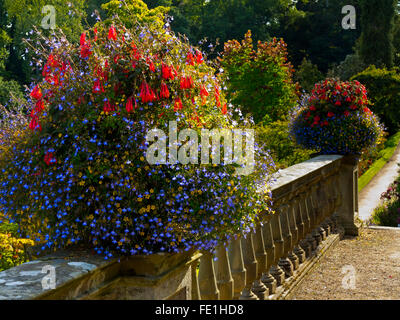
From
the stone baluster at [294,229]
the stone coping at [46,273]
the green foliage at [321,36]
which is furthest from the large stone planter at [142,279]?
the green foliage at [321,36]

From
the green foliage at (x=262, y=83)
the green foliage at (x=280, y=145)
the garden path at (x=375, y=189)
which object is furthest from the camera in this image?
the green foliage at (x=262, y=83)

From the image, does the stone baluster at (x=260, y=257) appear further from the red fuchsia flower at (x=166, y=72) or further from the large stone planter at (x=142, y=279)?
the red fuchsia flower at (x=166, y=72)

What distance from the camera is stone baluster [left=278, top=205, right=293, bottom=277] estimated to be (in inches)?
175

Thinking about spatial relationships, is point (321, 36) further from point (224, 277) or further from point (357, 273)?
point (224, 277)

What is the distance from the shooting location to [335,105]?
259 inches

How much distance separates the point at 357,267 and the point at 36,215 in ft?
12.9

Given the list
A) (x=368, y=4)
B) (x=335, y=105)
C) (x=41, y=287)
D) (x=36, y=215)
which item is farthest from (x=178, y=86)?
(x=368, y=4)

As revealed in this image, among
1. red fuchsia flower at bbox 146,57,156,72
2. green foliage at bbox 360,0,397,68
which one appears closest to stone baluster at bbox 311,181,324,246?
red fuchsia flower at bbox 146,57,156,72

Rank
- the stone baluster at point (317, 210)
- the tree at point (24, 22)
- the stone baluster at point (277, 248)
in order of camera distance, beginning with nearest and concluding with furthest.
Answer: the stone baluster at point (277, 248)
the stone baluster at point (317, 210)
the tree at point (24, 22)

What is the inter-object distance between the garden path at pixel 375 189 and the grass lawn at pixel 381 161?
0.12 metres

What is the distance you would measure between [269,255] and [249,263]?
0.47 metres

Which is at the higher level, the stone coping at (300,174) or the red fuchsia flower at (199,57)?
the red fuchsia flower at (199,57)

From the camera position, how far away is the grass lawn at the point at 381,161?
13119 mm

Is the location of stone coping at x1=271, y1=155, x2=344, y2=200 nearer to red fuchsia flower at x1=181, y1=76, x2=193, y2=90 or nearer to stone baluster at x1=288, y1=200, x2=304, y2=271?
stone baluster at x1=288, y1=200, x2=304, y2=271
